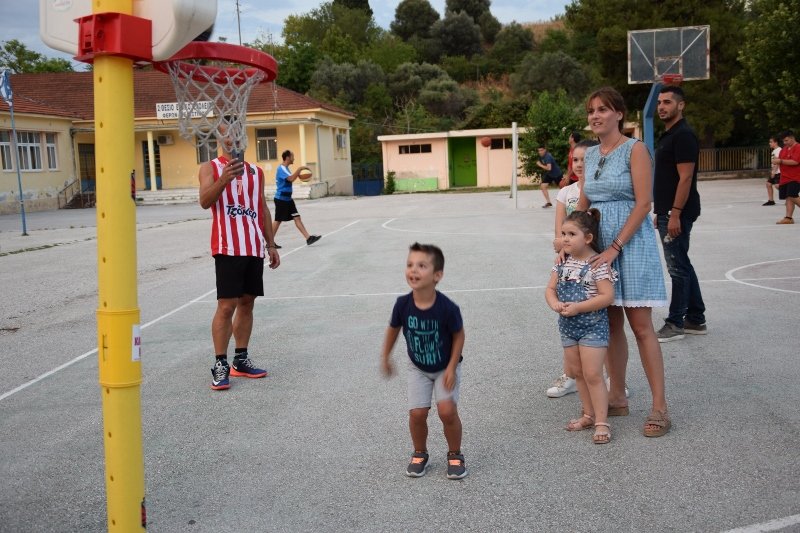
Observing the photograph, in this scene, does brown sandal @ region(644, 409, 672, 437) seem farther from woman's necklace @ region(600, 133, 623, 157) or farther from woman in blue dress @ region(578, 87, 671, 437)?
woman's necklace @ region(600, 133, 623, 157)

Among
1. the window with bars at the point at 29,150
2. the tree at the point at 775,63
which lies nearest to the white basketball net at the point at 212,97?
the tree at the point at 775,63

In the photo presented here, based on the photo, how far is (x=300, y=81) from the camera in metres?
65.6

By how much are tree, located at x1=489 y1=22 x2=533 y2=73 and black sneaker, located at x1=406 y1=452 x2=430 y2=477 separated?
255 feet

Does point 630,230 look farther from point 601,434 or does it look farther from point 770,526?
point 770,526

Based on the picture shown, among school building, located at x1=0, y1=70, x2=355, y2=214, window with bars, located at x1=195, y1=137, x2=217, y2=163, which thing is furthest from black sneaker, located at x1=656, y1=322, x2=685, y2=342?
school building, located at x1=0, y1=70, x2=355, y2=214

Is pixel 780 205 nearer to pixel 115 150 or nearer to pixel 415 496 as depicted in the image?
pixel 415 496

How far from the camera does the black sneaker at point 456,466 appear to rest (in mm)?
4262

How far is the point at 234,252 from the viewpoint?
626 cm

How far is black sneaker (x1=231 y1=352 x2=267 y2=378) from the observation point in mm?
6492

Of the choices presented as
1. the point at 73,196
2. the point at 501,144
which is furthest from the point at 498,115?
the point at 73,196

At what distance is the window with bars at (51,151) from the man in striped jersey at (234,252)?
37542mm

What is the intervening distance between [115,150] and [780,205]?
73.2ft

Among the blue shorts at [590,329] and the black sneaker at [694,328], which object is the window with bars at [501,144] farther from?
the blue shorts at [590,329]

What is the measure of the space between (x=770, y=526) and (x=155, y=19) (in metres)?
3.29
